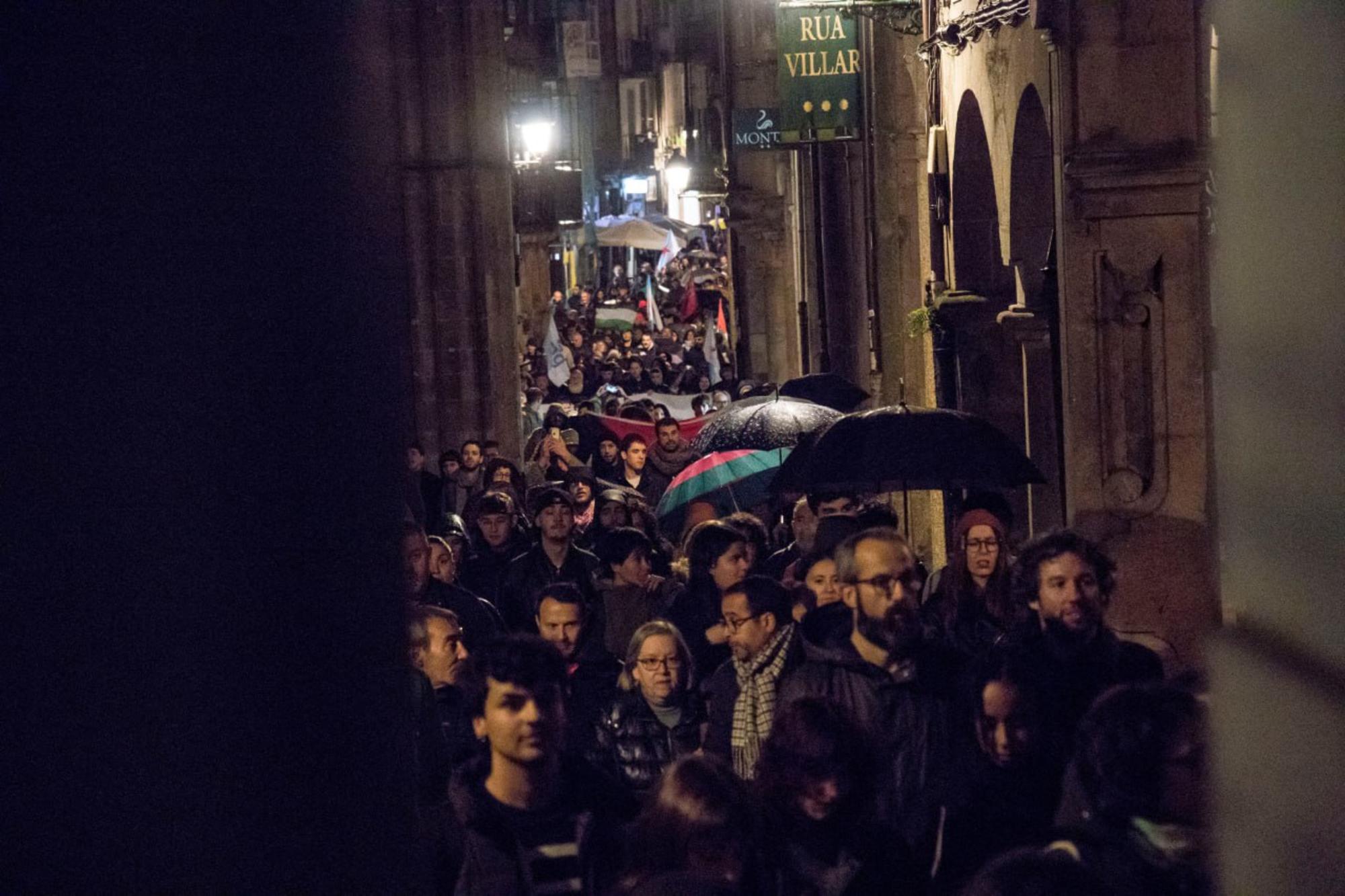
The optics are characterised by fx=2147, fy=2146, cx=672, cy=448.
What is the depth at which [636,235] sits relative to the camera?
2085 inches

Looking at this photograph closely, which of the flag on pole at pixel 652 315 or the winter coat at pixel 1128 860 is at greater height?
the winter coat at pixel 1128 860

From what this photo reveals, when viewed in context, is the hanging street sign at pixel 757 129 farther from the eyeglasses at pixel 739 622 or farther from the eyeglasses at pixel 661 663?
the eyeglasses at pixel 661 663

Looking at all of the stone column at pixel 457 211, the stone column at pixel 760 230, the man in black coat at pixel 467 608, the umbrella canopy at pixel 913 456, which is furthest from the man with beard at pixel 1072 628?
the stone column at pixel 760 230

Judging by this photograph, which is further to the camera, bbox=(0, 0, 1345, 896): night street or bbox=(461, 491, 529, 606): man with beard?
bbox=(461, 491, 529, 606): man with beard

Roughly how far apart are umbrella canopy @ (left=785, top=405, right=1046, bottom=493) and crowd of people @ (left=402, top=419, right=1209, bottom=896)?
0.96 meters

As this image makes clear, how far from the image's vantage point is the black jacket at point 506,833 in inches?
163

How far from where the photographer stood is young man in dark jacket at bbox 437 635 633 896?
13.7ft

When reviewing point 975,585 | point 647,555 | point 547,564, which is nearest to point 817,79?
point 547,564

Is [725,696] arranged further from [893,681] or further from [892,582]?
[893,681]

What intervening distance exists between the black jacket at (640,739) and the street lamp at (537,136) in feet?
100

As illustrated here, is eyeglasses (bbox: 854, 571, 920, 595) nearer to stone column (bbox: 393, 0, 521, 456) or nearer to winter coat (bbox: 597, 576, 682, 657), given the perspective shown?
winter coat (bbox: 597, 576, 682, 657)

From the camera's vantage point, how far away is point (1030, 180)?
13453 mm

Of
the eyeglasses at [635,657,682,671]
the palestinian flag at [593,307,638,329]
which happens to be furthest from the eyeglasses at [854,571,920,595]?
the palestinian flag at [593,307,638,329]

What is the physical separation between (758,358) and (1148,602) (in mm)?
23159
